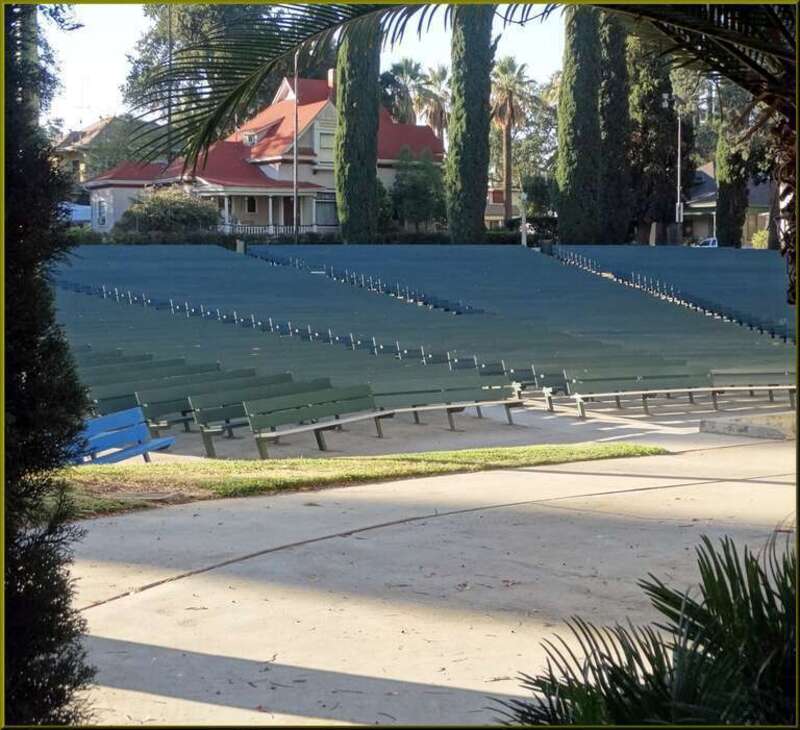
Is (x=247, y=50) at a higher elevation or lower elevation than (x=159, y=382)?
higher

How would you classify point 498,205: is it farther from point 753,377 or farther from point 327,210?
point 753,377

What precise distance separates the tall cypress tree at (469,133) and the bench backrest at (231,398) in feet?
105

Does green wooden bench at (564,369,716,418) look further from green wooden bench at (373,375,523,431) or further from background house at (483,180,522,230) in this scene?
background house at (483,180,522,230)

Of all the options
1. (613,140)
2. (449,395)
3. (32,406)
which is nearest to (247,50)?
(32,406)

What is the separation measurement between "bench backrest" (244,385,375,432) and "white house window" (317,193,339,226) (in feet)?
139

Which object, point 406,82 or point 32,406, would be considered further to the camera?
point 406,82

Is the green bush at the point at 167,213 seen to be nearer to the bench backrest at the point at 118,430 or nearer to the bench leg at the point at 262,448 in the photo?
the bench leg at the point at 262,448

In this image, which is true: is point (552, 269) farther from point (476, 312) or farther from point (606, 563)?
point (606, 563)

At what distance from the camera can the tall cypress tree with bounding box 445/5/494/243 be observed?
4475 cm

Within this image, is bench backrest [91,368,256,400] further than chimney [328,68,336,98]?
No

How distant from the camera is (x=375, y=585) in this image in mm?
6328

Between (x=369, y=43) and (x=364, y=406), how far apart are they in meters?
9.06

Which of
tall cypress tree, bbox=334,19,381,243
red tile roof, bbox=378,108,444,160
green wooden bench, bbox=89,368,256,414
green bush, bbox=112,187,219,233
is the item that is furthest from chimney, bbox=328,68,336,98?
green wooden bench, bbox=89,368,256,414

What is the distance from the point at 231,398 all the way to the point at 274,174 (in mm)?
43459
